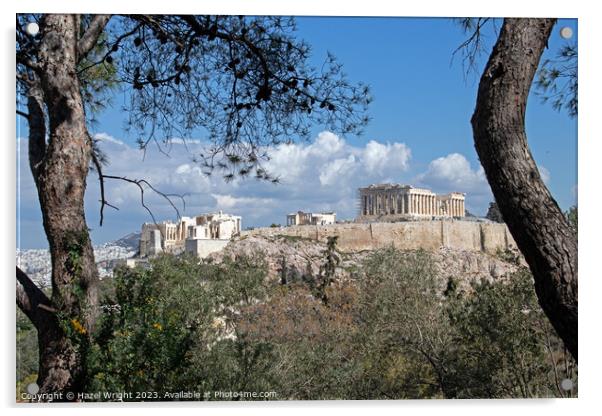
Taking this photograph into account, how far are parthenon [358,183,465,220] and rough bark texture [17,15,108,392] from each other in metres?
2.30

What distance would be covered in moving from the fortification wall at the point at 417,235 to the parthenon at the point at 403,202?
86 cm

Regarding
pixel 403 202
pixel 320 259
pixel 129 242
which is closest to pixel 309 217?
pixel 403 202

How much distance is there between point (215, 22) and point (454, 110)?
1531 mm

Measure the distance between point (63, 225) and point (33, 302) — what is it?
0.41 m

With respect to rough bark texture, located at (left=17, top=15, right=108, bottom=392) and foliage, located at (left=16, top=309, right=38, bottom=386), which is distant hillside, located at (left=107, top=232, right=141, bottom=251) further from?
rough bark texture, located at (left=17, top=15, right=108, bottom=392)

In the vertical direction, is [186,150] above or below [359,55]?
below

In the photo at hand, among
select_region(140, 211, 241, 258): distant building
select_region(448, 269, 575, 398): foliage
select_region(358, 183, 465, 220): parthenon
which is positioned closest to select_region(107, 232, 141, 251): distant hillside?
select_region(140, 211, 241, 258): distant building

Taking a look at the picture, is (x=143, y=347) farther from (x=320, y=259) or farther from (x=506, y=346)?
(x=320, y=259)

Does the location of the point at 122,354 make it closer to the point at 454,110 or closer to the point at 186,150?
the point at 186,150

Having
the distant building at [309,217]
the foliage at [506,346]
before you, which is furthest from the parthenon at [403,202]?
the foliage at [506,346]

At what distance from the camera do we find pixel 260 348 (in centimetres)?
456

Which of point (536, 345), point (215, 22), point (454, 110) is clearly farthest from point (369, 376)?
point (215, 22)

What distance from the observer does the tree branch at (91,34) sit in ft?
11.1

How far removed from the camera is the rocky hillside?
279 inches
